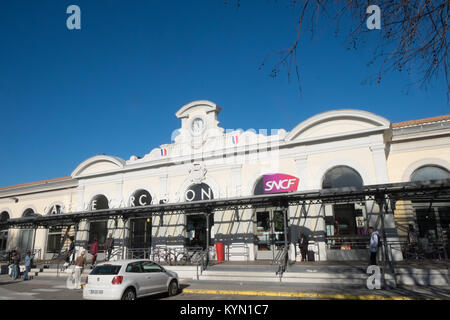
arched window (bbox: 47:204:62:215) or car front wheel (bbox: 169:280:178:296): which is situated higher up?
arched window (bbox: 47:204:62:215)

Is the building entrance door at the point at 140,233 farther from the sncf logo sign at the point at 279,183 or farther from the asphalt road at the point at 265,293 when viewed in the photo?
the sncf logo sign at the point at 279,183

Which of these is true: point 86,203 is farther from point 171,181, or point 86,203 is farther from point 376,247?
point 376,247

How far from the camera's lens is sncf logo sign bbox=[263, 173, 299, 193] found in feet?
54.2

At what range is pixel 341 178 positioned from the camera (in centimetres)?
1664

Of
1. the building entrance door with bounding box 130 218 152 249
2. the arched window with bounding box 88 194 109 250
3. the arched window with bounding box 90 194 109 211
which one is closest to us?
the building entrance door with bounding box 130 218 152 249

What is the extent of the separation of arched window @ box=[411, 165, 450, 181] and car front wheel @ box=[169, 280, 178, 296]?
12.2m

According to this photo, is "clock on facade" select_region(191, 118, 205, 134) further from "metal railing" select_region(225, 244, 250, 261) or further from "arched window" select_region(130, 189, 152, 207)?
"metal railing" select_region(225, 244, 250, 261)

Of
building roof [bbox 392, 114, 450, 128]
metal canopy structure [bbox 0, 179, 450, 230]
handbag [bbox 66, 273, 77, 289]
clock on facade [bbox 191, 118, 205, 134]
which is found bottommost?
handbag [bbox 66, 273, 77, 289]

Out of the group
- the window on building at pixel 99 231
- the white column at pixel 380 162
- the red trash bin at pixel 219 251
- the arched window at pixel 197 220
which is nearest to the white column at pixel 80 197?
the window on building at pixel 99 231

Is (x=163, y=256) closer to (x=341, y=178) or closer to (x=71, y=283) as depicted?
(x=71, y=283)

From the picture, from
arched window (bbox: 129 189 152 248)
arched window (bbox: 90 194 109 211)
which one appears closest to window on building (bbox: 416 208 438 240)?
arched window (bbox: 129 189 152 248)

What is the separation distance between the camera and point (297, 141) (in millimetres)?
17594

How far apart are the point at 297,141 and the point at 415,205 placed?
6.35 metres
